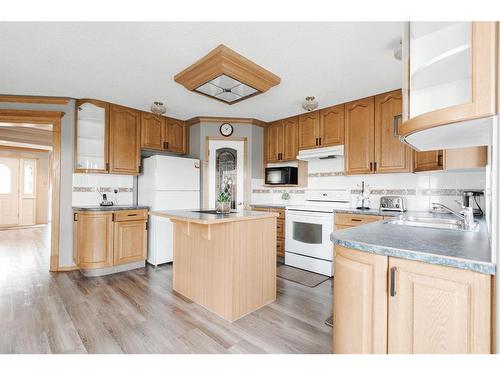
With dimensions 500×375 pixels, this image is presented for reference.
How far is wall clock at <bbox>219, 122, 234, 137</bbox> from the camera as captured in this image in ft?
13.6

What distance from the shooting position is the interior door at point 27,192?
7.11 m

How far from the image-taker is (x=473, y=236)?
1.30 meters

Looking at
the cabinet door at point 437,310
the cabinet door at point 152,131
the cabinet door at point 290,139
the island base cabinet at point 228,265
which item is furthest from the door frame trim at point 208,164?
the cabinet door at point 437,310

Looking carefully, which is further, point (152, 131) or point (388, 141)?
point (152, 131)

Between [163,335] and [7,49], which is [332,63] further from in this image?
[7,49]

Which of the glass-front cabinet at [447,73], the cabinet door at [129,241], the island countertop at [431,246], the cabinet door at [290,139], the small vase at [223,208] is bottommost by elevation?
the cabinet door at [129,241]

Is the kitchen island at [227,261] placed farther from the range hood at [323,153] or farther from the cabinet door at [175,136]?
the cabinet door at [175,136]

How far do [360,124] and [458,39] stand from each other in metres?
2.30

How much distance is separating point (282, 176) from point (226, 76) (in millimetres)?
2088

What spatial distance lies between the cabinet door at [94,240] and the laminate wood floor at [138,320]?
8.7 inches

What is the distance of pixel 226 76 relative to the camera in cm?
233

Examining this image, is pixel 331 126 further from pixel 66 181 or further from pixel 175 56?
pixel 66 181

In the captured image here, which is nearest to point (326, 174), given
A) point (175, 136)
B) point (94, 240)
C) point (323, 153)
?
point (323, 153)
